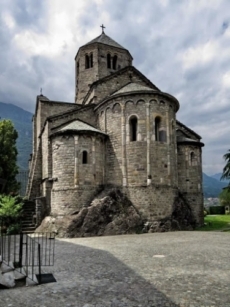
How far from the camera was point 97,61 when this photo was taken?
32.4m

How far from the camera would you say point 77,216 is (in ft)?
66.9

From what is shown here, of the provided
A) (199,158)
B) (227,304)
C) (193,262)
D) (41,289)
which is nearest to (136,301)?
(227,304)

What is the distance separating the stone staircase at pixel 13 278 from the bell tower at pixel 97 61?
26660mm

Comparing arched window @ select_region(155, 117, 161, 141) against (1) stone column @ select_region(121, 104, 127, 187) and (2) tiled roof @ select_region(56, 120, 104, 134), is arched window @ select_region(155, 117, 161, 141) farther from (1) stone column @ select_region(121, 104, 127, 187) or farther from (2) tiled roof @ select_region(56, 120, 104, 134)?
(2) tiled roof @ select_region(56, 120, 104, 134)

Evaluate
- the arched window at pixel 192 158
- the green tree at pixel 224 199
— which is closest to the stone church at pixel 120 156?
the arched window at pixel 192 158

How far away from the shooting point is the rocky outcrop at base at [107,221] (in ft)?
65.5

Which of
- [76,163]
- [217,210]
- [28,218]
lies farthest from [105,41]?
[217,210]

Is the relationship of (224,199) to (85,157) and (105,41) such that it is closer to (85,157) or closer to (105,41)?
(105,41)

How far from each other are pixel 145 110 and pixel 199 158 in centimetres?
834

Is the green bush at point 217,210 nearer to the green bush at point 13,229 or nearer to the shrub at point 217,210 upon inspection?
the shrub at point 217,210

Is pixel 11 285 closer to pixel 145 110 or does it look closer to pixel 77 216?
pixel 77 216

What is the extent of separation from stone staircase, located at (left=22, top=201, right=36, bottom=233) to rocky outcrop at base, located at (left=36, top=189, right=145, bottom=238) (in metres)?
0.85

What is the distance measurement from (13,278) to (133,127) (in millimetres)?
17157

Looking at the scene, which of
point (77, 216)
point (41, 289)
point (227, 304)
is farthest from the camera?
point (77, 216)
